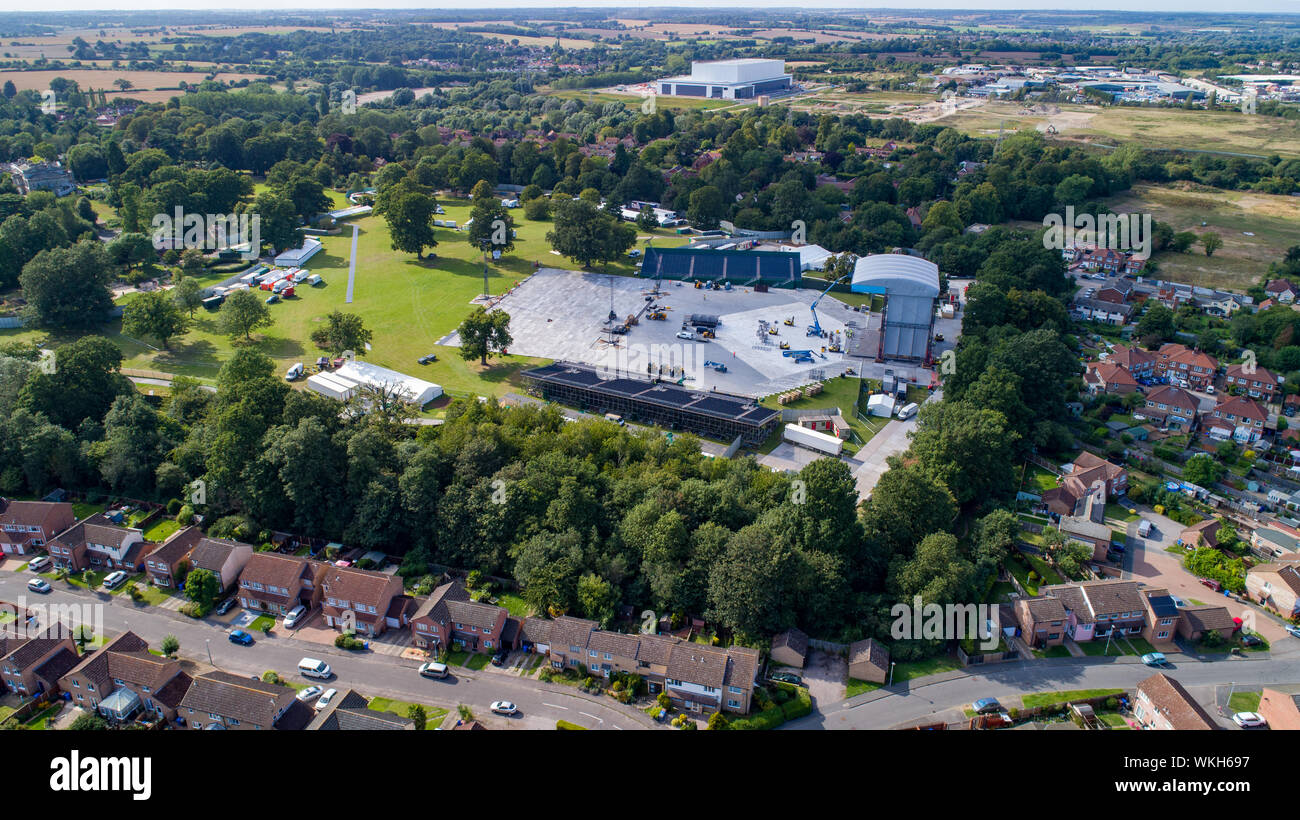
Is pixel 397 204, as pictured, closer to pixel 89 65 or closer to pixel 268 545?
pixel 268 545

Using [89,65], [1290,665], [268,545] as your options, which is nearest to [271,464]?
[268,545]

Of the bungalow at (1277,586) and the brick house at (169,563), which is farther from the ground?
the bungalow at (1277,586)

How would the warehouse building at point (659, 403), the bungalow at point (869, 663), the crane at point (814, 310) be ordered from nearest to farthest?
the bungalow at point (869, 663)
the warehouse building at point (659, 403)
the crane at point (814, 310)

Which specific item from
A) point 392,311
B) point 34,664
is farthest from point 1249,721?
point 392,311

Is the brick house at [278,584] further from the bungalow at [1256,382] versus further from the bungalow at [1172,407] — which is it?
the bungalow at [1256,382]

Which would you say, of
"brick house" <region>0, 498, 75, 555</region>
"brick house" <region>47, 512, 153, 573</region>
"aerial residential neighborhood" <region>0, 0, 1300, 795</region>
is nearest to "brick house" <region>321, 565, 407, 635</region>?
"aerial residential neighborhood" <region>0, 0, 1300, 795</region>

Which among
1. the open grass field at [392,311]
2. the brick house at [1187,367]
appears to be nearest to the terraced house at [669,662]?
the open grass field at [392,311]
